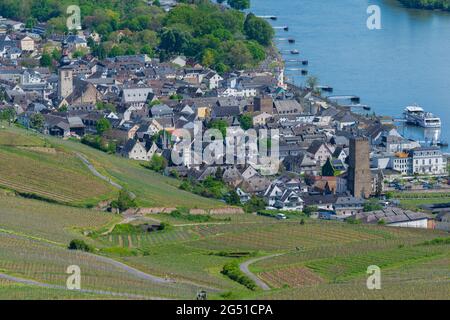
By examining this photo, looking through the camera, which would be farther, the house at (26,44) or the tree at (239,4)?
the tree at (239,4)

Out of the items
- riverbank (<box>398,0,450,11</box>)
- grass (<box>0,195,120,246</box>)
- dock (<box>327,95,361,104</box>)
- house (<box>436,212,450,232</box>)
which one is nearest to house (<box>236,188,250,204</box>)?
house (<box>436,212,450,232</box>)

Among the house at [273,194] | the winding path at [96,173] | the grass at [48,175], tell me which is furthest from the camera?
the house at [273,194]

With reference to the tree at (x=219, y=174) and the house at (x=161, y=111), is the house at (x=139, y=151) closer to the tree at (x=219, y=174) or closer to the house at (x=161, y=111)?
the tree at (x=219, y=174)

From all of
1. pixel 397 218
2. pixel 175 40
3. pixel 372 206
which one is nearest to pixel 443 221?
pixel 397 218

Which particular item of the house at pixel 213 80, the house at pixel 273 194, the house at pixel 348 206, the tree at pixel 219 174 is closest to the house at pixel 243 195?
the house at pixel 273 194

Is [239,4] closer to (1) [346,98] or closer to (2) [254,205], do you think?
(1) [346,98]

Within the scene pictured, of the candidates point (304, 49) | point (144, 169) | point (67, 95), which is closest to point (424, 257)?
point (144, 169)

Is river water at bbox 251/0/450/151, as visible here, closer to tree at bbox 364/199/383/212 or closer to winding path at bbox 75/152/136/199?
tree at bbox 364/199/383/212
